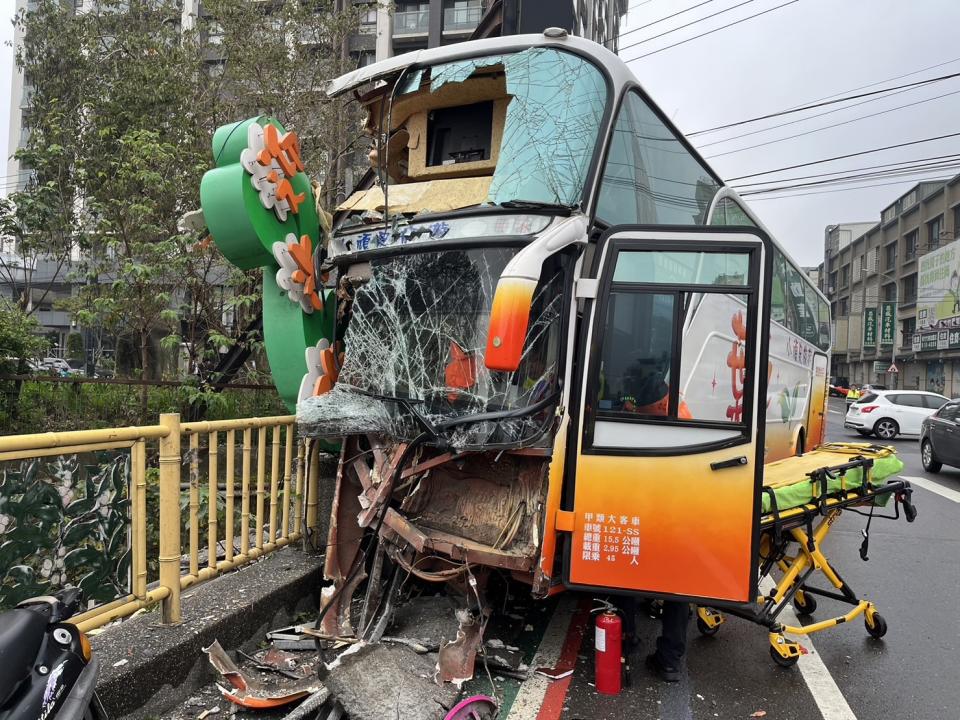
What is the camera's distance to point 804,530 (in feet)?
Answer: 14.5

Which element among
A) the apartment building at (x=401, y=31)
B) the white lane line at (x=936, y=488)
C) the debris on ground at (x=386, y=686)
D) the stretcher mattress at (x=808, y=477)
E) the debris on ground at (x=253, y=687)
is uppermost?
the apartment building at (x=401, y=31)

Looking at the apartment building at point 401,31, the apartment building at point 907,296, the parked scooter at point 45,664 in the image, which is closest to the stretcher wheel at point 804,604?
the parked scooter at point 45,664

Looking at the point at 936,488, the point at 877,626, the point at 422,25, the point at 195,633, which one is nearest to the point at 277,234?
the point at 195,633

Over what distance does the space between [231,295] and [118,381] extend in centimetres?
202

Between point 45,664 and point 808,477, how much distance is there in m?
4.33

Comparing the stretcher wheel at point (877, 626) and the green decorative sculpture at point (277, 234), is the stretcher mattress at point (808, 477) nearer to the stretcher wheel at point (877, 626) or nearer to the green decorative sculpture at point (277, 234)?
the stretcher wheel at point (877, 626)

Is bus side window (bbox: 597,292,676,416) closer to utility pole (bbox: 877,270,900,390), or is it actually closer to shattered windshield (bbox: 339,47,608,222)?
shattered windshield (bbox: 339,47,608,222)

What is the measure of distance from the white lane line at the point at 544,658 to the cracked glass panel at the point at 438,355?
1433mm

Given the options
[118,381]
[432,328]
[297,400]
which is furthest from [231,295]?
[432,328]

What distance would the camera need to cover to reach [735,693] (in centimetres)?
383

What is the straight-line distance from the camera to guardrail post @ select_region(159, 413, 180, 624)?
343cm

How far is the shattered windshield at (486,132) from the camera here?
13.3 feet

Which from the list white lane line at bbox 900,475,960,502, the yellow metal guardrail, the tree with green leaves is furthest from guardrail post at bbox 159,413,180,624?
white lane line at bbox 900,475,960,502

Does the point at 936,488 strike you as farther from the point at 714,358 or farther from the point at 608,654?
the point at 608,654
